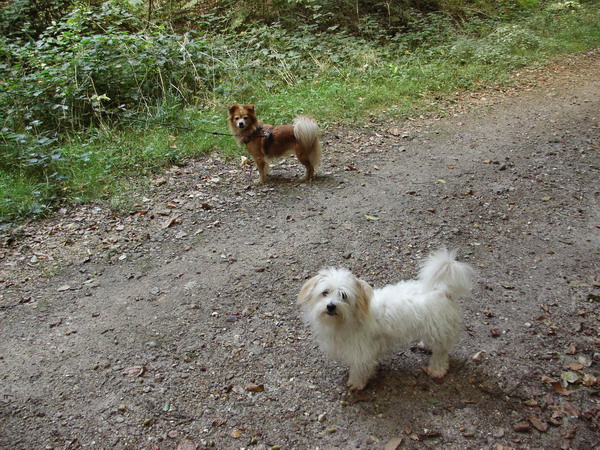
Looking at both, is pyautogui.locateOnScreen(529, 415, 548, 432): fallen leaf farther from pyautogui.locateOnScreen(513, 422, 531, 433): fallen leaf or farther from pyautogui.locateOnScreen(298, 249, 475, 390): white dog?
pyautogui.locateOnScreen(298, 249, 475, 390): white dog

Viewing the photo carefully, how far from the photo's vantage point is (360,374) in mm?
3203

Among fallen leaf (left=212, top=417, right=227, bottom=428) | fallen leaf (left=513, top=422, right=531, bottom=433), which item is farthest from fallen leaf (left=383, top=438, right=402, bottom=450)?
fallen leaf (left=212, top=417, right=227, bottom=428)

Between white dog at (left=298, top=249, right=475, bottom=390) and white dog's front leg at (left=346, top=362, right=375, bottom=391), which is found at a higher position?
white dog at (left=298, top=249, right=475, bottom=390)

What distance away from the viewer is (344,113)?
8688mm

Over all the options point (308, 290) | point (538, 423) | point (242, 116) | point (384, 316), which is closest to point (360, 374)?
point (384, 316)

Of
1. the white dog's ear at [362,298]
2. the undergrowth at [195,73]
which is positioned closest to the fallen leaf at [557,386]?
the white dog's ear at [362,298]

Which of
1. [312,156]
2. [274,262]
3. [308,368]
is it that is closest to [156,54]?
[312,156]

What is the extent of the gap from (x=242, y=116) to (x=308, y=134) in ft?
3.50

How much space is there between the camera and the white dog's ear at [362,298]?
2.96m

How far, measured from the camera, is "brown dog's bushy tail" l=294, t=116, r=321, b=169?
633 cm

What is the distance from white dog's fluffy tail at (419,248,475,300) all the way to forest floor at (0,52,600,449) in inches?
27.3

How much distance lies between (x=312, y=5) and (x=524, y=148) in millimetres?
7976

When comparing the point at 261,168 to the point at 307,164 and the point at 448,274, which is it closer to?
the point at 307,164

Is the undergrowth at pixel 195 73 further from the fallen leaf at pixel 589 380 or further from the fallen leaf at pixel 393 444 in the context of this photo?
the fallen leaf at pixel 589 380
